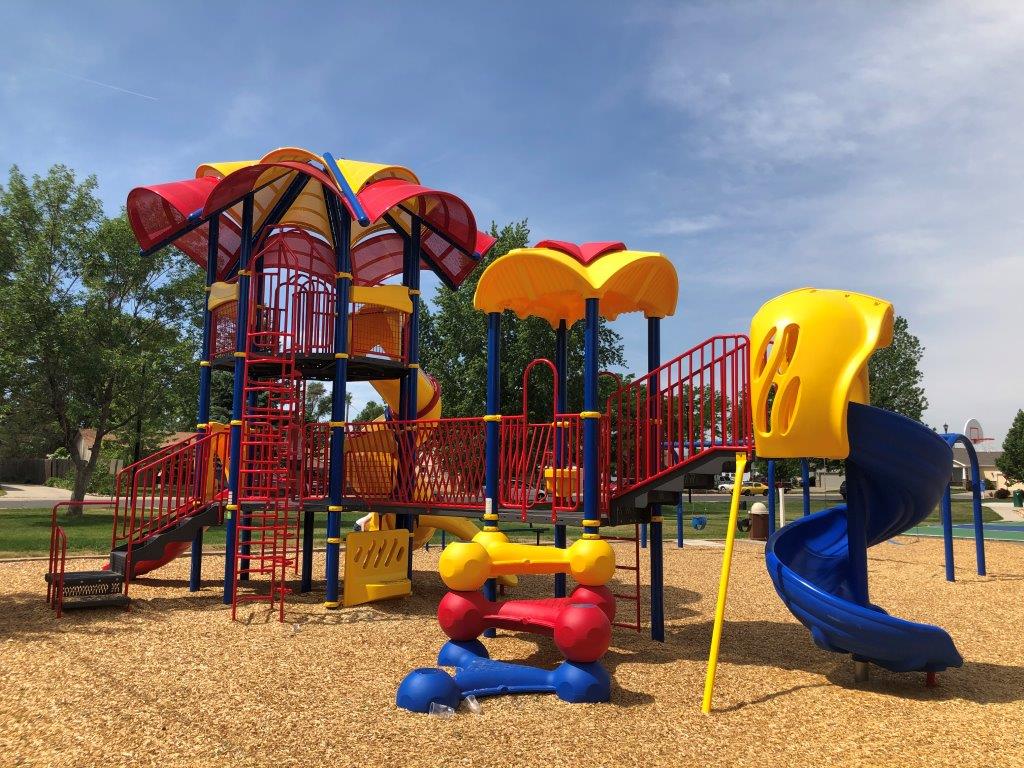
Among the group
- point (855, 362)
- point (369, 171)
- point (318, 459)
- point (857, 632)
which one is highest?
point (369, 171)

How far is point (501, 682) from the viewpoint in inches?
258

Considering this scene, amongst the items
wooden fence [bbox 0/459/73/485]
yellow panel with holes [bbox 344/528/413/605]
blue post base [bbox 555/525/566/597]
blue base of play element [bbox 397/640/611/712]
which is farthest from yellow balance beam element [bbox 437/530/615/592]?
wooden fence [bbox 0/459/73/485]

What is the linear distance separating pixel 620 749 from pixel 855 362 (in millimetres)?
3972

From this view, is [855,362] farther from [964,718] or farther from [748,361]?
[964,718]

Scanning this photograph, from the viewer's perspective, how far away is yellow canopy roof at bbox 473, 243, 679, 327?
8445 millimetres

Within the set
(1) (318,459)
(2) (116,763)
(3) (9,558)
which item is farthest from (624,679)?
(3) (9,558)

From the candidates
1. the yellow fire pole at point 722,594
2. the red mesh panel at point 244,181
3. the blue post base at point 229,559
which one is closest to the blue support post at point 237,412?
the blue post base at point 229,559

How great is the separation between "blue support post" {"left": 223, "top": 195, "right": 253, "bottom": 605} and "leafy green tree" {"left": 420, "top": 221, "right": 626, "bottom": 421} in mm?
16447

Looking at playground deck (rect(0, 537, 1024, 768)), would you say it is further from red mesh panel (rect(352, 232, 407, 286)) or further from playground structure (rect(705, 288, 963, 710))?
red mesh panel (rect(352, 232, 407, 286))

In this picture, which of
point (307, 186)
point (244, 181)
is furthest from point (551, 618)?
point (307, 186)

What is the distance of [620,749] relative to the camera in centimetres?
525

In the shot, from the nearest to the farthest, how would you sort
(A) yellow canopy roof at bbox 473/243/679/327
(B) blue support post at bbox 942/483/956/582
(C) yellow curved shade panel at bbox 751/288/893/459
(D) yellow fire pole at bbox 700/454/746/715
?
(D) yellow fire pole at bbox 700/454/746/715 < (C) yellow curved shade panel at bbox 751/288/893/459 < (A) yellow canopy roof at bbox 473/243/679/327 < (B) blue support post at bbox 942/483/956/582

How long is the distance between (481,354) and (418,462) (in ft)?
61.5

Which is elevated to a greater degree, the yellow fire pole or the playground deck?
the yellow fire pole
